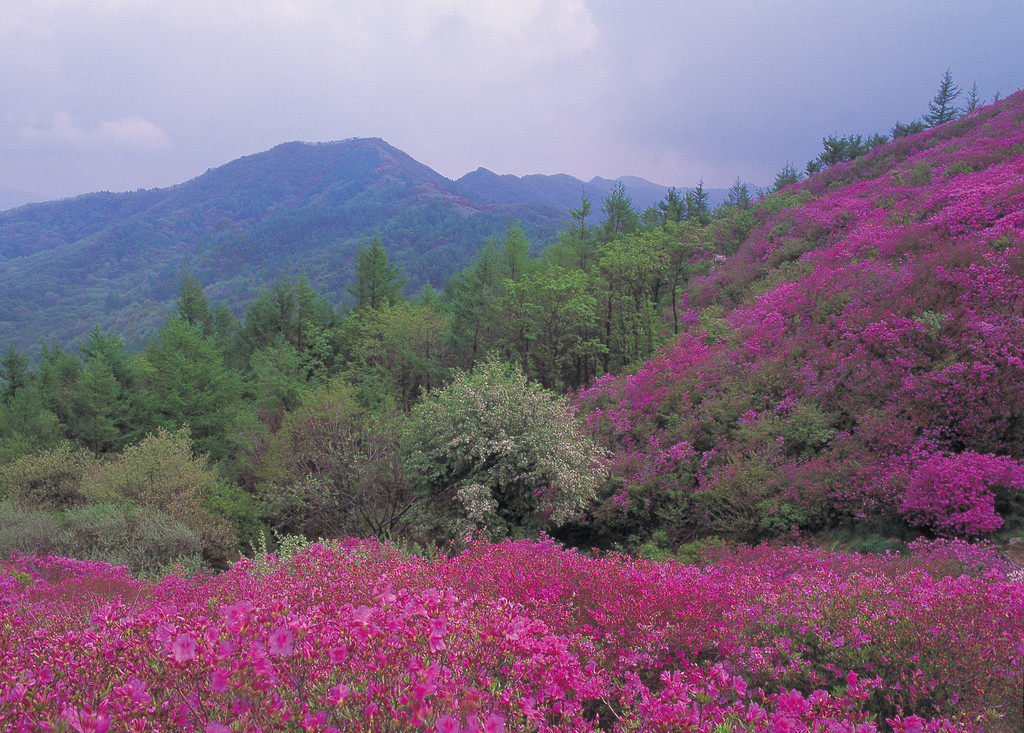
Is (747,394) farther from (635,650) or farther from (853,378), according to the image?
(635,650)

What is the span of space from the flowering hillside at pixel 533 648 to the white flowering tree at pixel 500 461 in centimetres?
447

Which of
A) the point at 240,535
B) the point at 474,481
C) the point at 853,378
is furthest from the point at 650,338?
the point at 240,535

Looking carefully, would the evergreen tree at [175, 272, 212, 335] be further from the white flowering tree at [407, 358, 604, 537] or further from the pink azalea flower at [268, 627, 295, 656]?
the pink azalea flower at [268, 627, 295, 656]

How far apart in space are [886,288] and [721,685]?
1209 centimetres

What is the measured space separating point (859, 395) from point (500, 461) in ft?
24.2

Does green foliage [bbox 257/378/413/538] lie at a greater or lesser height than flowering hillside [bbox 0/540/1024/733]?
lesser

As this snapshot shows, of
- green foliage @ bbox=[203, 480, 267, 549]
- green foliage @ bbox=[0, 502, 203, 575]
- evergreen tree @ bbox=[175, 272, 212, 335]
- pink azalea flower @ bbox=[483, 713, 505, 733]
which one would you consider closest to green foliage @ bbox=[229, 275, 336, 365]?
evergreen tree @ bbox=[175, 272, 212, 335]

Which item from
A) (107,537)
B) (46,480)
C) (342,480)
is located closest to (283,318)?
(46,480)

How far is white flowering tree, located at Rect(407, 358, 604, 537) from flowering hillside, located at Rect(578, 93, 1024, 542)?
123 cm

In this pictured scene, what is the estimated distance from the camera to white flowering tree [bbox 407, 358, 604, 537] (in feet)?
36.9

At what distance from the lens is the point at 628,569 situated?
5406 mm

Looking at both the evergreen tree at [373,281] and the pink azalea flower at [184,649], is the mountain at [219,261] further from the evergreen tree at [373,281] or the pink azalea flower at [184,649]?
the pink azalea flower at [184,649]

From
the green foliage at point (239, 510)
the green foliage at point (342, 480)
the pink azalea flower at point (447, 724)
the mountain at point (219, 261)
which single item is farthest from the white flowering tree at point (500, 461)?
the mountain at point (219, 261)

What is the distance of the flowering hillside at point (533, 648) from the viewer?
79.0 inches
